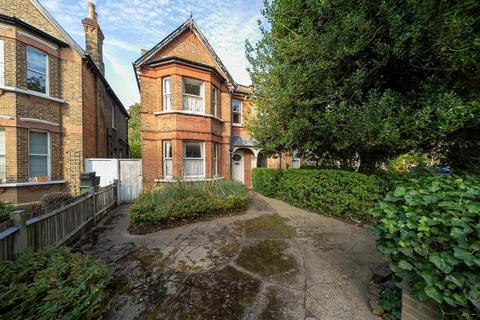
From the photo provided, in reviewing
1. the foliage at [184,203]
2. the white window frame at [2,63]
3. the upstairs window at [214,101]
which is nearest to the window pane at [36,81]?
the white window frame at [2,63]

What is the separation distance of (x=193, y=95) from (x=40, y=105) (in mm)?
6339

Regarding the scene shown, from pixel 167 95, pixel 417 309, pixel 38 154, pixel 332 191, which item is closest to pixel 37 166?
pixel 38 154

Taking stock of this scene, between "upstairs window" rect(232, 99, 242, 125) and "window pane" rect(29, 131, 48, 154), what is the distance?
31.7 ft

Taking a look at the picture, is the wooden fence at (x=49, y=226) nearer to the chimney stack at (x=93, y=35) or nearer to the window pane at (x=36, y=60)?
the window pane at (x=36, y=60)

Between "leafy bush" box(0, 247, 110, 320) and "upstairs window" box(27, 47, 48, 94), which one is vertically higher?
"upstairs window" box(27, 47, 48, 94)

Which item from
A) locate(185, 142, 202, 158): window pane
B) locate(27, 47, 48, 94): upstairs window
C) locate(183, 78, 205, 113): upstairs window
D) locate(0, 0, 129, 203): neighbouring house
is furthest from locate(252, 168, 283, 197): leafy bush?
locate(27, 47, 48, 94): upstairs window

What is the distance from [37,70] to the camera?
8.05 m

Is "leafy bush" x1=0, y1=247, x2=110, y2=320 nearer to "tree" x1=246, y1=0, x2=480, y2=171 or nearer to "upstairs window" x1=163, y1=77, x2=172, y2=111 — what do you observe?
"tree" x1=246, y1=0, x2=480, y2=171

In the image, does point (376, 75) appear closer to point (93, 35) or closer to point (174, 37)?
point (174, 37)

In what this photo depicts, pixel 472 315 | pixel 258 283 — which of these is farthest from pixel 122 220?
pixel 472 315

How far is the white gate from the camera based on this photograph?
9.29 metres

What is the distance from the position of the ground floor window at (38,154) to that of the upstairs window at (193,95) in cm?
609

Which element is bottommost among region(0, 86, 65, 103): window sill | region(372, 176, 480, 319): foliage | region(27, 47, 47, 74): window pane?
region(372, 176, 480, 319): foliage

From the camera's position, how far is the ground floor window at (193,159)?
32.8 ft
